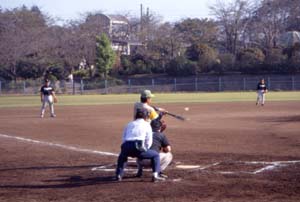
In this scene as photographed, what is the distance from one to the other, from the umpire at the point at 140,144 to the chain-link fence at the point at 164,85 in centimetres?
4866

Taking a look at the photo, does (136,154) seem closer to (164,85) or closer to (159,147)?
(159,147)

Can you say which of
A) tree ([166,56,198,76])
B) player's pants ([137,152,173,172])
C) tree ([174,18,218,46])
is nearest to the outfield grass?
tree ([166,56,198,76])

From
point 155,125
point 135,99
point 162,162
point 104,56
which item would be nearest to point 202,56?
point 104,56

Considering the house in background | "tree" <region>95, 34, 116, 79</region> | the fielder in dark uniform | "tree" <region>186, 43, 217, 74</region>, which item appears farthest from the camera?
the house in background

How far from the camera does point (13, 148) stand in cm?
1568

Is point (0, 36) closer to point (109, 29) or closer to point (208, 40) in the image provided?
point (109, 29)

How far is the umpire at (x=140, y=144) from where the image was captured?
1005cm

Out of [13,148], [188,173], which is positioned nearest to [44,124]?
[13,148]

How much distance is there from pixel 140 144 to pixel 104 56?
5489cm

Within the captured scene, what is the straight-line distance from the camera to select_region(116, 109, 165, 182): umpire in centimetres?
1005

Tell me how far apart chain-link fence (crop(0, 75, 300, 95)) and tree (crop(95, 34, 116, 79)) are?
369 centimetres

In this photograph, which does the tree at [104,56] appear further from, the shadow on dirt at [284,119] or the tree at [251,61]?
the shadow on dirt at [284,119]

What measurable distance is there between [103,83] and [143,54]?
37.6 feet

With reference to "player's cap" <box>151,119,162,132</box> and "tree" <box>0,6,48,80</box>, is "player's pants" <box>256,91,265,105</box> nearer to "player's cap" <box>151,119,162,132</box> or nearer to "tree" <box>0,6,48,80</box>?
"player's cap" <box>151,119,162,132</box>
